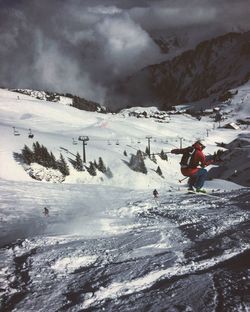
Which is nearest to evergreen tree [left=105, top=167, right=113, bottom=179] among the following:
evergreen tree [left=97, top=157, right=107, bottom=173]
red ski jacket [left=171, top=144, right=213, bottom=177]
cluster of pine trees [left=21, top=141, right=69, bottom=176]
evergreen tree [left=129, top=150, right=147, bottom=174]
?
evergreen tree [left=97, top=157, right=107, bottom=173]

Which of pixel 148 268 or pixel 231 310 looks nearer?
pixel 231 310

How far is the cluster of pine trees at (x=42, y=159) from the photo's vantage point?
51500mm

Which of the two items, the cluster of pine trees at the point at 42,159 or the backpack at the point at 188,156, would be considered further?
the cluster of pine trees at the point at 42,159

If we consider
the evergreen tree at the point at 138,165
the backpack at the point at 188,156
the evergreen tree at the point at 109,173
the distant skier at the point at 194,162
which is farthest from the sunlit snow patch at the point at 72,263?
the evergreen tree at the point at 138,165

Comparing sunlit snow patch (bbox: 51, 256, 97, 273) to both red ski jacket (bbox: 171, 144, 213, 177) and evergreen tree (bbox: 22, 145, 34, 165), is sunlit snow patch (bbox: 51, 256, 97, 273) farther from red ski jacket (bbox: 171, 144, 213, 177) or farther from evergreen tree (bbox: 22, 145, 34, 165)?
evergreen tree (bbox: 22, 145, 34, 165)

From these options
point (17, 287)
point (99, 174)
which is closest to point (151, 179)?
point (99, 174)

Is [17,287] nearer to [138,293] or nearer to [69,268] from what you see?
[69,268]

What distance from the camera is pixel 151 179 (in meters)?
59.5

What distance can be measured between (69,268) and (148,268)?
2313mm

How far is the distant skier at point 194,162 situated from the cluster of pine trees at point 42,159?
35152mm

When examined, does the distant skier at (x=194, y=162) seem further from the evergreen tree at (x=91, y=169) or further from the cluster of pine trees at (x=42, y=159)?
the evergreen tree at (x=91, y=169)

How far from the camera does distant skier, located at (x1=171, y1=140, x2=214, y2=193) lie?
17.2m

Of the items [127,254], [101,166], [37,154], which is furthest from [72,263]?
[101,166]

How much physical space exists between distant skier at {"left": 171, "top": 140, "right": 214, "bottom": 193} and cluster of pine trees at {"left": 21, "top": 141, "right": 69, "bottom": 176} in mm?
35152
